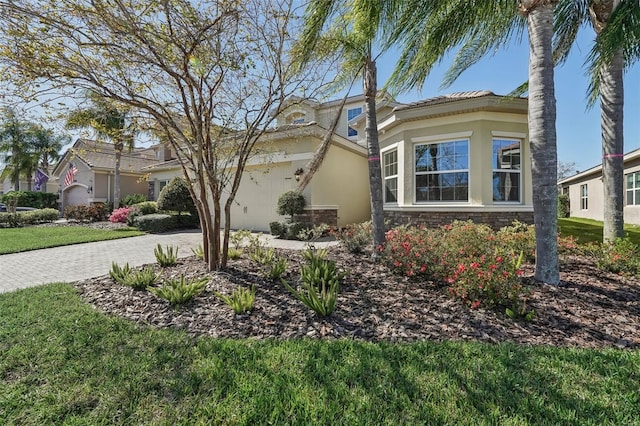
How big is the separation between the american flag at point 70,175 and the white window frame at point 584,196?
37992 millimetres

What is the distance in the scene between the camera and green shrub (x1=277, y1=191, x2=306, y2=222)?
11695mm

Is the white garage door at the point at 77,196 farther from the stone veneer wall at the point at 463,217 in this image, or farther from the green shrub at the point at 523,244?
the green shrub at the point at 523,244

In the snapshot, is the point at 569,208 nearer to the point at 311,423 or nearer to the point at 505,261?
the point at 505,261

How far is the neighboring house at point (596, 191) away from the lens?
15.9 m

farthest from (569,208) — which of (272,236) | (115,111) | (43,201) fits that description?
(43,201)

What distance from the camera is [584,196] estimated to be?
23.0 meters

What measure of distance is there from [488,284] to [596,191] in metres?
23.6

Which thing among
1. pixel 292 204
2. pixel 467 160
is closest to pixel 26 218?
pixel 292 204

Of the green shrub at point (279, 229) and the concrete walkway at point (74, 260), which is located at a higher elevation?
the green shrub at point (279, 229)

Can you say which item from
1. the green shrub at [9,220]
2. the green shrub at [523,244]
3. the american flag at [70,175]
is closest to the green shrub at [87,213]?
the green shrub at [9,220]

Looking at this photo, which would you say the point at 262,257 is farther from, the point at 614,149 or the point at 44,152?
the point at 44,152

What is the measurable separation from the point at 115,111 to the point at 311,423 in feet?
21.4

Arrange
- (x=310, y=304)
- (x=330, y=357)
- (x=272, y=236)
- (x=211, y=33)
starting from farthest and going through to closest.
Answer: (x=272, y=236) → (x=211, y=33) → (x=310, y=304) → (x=330, y=357)

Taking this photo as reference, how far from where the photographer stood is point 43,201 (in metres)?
26.3
